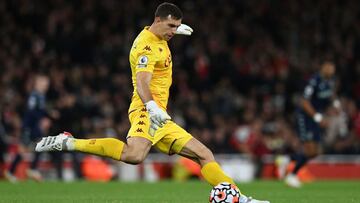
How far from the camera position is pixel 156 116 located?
888cm

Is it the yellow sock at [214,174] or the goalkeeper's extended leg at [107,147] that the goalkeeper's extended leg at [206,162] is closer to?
the yellow sock at [214,174]

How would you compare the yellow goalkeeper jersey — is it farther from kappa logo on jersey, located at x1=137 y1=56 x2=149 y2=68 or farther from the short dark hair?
the short dark hair

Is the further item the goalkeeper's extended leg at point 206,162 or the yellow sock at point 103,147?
the yellow sock at point 103,147

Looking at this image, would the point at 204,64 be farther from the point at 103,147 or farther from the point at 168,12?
the point at 103,147

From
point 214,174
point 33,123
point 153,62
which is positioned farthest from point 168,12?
point 33,123

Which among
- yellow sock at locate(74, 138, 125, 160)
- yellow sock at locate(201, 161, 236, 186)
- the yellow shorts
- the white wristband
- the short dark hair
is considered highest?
the short dark hair

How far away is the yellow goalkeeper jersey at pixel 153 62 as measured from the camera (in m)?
9.41

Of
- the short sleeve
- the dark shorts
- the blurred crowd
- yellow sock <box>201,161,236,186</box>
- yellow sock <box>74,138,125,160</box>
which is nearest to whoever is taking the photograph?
the short sleeve

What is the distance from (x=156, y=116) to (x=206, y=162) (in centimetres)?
101

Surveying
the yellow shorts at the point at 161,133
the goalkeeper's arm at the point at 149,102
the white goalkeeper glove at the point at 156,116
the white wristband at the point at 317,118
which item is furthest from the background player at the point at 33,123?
the white goalkeeper glove at the point at 156,116

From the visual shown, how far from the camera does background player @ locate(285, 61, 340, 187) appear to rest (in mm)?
15758

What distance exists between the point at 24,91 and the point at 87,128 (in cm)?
192

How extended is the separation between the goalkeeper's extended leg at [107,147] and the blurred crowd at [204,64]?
9819mm

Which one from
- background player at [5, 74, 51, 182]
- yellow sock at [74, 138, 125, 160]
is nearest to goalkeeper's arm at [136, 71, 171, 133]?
yellow sock at [74, 138, 125, 160]
